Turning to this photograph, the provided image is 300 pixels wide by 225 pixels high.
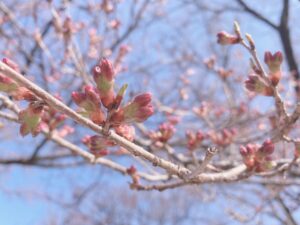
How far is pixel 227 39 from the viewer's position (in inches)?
61.4

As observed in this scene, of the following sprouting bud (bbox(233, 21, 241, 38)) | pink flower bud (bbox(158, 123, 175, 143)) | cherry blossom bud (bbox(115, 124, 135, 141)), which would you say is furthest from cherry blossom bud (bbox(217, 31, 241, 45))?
cherry blossom bud (bbox(115, 124, 135, 141))

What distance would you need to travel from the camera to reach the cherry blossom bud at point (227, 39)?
151 centimetres

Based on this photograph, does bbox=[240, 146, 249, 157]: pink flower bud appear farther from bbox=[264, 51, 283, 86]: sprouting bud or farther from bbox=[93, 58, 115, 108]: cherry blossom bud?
bbox=[93, 58, 115, 108]: cherry blossom bud

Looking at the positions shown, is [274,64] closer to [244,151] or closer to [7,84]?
[244,151]

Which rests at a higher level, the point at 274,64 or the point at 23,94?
the point at 23,94

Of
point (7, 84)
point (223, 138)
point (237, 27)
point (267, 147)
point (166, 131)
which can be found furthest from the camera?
point (223, 138)

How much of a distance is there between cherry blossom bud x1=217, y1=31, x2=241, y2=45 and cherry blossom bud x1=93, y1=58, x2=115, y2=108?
0.73 m

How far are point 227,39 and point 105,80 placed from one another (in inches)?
31.0

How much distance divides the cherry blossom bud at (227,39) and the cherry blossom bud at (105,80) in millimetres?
727

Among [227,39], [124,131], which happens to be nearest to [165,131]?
[227,39]

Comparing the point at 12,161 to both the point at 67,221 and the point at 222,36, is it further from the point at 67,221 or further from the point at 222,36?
the point at 67,221

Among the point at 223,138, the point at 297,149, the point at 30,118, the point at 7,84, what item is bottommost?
the point at 223,138

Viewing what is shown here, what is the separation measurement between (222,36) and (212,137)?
95 centimetres

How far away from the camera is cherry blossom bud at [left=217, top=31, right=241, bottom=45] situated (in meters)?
1.51
